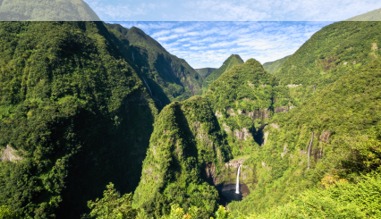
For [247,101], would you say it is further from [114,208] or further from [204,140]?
[114,208]

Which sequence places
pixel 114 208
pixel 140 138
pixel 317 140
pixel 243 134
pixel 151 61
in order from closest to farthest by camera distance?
pixel 114 208
pixel 317 140
pixel 140 138
pixel 243 134
pixel 151 61

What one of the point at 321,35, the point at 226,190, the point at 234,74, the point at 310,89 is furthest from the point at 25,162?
the point at 321,35

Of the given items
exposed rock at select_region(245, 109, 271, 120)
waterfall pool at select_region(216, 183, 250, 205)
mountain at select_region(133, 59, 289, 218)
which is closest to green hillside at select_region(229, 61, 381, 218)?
waterfall pool at select_region(216, 183, 250, 205)

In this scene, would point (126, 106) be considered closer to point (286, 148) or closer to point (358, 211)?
point (286, 148)

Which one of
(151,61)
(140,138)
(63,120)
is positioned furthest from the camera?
(151,61)

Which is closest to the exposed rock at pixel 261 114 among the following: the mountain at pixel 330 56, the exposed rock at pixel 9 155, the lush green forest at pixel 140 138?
the lush green forest at pixel 140 138

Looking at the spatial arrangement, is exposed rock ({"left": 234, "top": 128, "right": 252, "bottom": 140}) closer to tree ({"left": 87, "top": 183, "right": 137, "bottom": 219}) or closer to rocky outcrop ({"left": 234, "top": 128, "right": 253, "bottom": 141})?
rocky outcrop ({"left": 234, "top": 128, "right": 253, "bottom": 141})

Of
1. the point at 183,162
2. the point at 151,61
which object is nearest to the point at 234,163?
the point at 183,162

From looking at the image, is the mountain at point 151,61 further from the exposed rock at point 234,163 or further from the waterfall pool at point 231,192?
the waterfall pool at point 231,192
